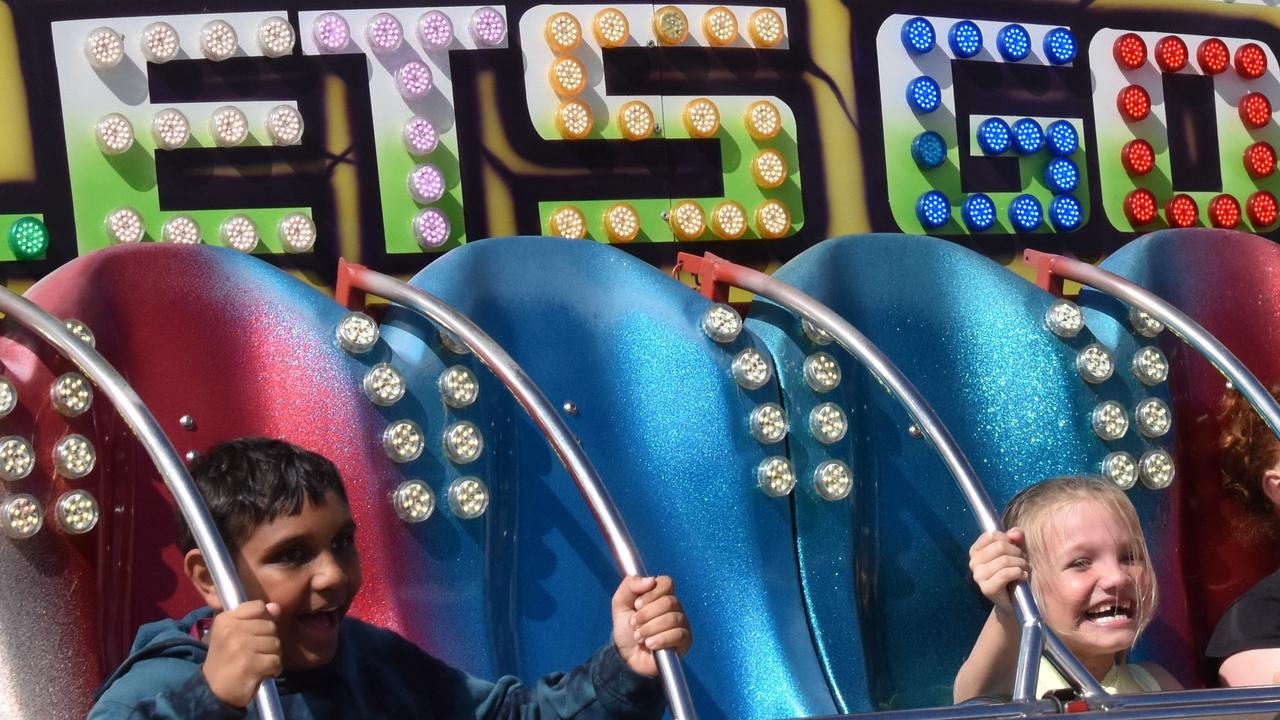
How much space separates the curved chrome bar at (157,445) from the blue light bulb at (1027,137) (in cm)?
137

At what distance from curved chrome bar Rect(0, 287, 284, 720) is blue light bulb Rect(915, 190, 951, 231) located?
3.86ft

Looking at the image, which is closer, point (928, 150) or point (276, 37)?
point (276, 37)

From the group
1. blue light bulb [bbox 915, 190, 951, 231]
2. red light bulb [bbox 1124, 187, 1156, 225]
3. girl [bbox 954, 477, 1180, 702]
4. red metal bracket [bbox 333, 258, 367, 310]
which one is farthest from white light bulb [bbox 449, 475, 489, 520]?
red light bulb [bbox 1124, 187, 1156, 225]

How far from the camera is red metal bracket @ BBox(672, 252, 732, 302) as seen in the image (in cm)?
222

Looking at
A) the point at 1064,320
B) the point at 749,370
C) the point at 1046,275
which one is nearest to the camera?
the point at 749,370

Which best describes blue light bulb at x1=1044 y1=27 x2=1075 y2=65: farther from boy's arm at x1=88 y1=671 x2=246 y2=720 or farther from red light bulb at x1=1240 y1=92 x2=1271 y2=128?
boy's arm at x1=88 y1=671 x2=246 y2=720

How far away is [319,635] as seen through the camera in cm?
169

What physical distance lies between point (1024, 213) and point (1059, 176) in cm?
9

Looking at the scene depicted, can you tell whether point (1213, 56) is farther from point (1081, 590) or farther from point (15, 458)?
point (15, 458)

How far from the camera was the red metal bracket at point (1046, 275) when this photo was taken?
2428 millimetres

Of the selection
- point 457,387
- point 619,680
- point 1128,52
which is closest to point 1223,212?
point 1128,52

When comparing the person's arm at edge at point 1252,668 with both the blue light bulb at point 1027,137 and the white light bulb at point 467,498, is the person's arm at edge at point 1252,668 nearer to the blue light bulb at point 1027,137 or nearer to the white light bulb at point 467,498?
the blue light bulb at point 1027,137

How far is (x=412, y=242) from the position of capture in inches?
86.6

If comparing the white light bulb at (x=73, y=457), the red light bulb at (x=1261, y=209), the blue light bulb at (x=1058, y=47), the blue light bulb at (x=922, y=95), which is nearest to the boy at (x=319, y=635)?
the white light bulb at (x=73, y=457)
